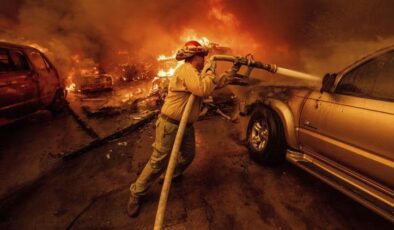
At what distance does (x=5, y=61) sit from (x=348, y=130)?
7.17 meters

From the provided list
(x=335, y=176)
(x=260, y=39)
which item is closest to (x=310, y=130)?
(x=335, y=176)

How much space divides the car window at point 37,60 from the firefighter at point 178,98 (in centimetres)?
556

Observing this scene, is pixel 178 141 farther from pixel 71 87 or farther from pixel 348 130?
pixel 71 87

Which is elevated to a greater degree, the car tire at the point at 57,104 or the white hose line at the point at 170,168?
the white hose line at the point at 170,168

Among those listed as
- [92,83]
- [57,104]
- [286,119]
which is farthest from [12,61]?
[286,119]

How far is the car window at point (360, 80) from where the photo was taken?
2697 millimetres

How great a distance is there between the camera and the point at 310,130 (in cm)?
325

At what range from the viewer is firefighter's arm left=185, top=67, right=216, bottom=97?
2.69m

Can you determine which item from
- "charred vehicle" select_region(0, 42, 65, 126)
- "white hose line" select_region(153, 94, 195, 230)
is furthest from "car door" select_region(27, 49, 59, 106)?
"white hose line" select_region(153, 94, 195, 230)

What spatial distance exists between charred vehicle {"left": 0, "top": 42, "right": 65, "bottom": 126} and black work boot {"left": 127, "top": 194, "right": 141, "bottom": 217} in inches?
168

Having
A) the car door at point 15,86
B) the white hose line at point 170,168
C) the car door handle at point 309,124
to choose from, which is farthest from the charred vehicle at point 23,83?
the car door handle at point 309,124

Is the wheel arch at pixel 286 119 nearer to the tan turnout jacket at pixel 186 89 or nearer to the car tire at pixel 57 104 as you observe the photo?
the tan turnout jacket at pixel 186 89

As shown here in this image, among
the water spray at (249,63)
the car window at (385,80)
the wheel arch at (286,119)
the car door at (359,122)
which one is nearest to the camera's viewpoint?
the car door at (359,122)

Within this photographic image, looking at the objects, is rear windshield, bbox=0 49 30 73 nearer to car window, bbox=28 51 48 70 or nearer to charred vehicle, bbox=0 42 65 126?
charred vehicle, bbox=0 42 65 126
